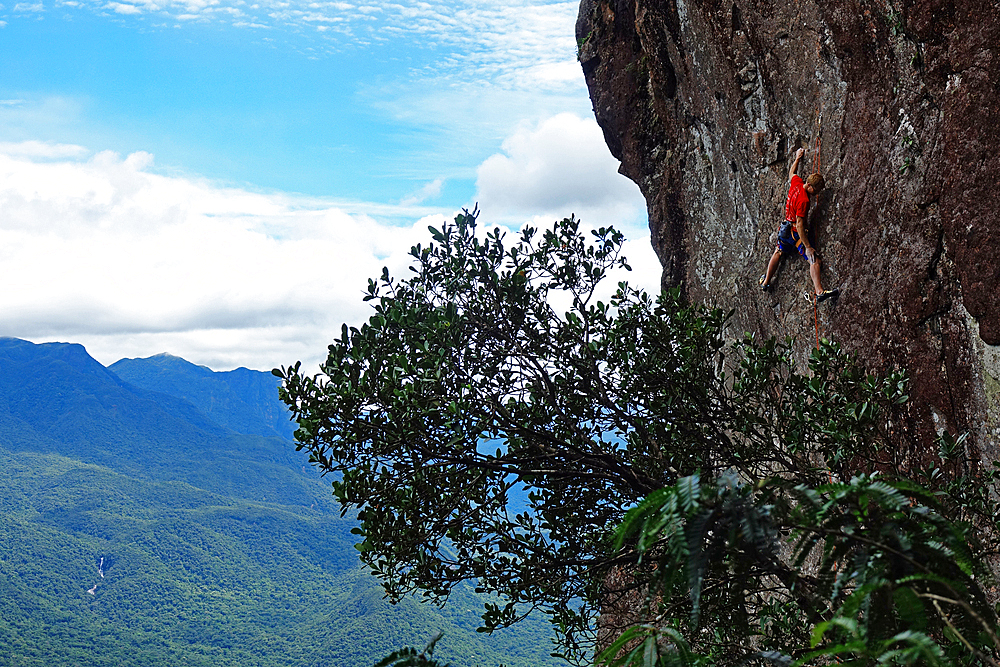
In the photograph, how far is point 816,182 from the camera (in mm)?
11516

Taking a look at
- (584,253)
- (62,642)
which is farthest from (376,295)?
(62,642)

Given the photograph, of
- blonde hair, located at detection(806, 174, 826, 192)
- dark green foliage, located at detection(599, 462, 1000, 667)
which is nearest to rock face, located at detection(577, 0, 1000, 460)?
blonde hair, located at detection(806, 174, 826, 192)

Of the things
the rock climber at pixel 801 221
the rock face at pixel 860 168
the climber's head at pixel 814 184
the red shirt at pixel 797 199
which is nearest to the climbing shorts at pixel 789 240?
the rock climber at pixel 801 221

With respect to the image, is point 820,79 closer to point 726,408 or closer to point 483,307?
point 726,408

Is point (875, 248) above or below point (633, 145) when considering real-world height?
below

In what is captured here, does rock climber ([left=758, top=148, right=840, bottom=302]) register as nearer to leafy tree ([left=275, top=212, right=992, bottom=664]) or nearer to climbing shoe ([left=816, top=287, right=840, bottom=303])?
climbing shoe ([left=816, top=287, right=840, bottom=303])

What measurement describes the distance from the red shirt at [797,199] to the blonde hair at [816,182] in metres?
0.15

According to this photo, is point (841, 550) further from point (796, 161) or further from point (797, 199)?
point (796, 161)

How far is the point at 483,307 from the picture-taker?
1098 cm

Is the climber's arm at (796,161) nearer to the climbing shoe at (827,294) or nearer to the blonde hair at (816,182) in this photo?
the blonde hair at (816,182)

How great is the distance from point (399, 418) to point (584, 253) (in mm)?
4252

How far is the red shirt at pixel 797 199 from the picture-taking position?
1166cm

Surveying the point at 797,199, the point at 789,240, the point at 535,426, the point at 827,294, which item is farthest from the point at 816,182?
the point at 535,426

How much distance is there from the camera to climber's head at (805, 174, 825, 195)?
453 inches
